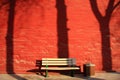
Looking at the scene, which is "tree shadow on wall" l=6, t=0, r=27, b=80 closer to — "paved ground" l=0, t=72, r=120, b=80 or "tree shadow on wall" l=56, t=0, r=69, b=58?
"paved ground" l=0, t=72, r=120, b=80

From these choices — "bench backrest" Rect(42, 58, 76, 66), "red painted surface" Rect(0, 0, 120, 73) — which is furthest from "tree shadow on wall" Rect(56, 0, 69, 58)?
"bench backrest" Rect(42, 58, 76, 66)

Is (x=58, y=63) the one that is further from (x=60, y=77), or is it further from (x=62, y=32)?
(x=62, y=32)

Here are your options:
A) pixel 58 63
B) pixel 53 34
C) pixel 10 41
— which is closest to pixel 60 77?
pixel 58 63

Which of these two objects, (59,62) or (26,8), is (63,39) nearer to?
(59,62)

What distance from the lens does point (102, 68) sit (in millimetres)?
12367

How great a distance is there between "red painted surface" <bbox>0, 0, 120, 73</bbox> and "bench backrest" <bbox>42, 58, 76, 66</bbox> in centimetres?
29

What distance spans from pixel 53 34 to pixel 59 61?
1.13 meters

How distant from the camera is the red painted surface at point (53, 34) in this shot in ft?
39.9

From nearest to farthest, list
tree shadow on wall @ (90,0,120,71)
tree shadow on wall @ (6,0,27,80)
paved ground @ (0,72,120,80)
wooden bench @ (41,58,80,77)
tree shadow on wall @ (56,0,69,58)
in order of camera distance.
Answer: paved ground @ (0,72,120,80) < wooden bench @ (41,58,80,77) < tree shadow on wall @ (6,0,27,80) < tree shadow on wall @ (56,0,69,58) < tree shadow on wall @ (90,0,120,71)

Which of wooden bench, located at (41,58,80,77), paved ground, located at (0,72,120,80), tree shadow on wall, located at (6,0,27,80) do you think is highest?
tree shadow on wall, located at (6,0,27,80)

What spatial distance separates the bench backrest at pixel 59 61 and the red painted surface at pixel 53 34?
0.94ft

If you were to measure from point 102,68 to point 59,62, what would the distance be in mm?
1820

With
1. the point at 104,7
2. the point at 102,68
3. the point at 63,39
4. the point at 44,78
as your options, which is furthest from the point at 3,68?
the point at 104,7

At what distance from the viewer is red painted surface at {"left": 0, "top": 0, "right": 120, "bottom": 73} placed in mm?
12172
